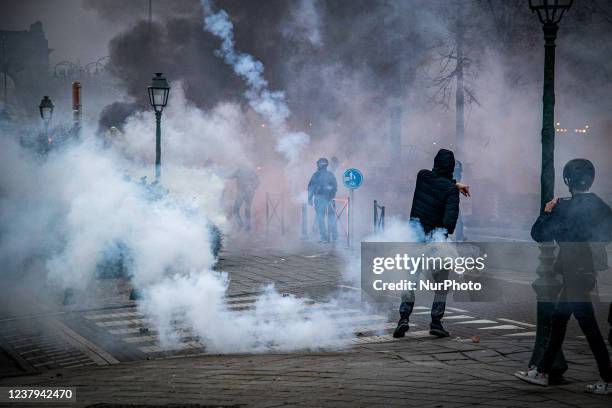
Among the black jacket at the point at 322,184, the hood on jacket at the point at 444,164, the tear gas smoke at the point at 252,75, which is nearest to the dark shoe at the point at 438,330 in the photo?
the hood on jacket at the point at 444,164

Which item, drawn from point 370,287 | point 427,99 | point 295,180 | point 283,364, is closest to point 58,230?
point 370,287

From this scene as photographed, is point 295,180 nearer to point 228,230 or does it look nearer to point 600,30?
point 228,230

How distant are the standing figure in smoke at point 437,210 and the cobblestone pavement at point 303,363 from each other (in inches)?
9.1

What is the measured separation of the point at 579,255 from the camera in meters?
5.75

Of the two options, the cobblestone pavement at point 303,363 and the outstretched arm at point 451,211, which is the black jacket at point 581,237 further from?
the outstretched arm at point 451,211

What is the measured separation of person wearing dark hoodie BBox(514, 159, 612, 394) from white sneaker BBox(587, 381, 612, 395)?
0.02m

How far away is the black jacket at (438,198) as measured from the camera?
843 centimetres

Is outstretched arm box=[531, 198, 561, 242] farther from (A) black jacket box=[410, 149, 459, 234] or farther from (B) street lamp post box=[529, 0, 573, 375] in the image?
(A) black jacket box=[410, 149, 459, 234]

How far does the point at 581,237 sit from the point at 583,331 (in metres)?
0.68

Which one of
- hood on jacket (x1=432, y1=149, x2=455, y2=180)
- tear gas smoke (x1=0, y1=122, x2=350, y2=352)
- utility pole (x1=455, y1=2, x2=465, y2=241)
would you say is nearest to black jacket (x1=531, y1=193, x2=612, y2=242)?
hood on jacket (x1=432, y1=149, x2=455, y2=180)

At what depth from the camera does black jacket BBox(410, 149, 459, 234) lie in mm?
8430

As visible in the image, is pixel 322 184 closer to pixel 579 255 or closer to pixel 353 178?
pixel 353 178

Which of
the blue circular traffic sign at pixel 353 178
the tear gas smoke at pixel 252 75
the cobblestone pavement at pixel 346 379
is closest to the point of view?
the cobblestone pavement at pixel 346 379

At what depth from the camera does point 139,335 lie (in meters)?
9.05
